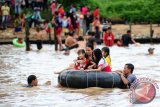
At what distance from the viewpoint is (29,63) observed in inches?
932

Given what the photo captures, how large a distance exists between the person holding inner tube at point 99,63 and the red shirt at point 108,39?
14.8 meters

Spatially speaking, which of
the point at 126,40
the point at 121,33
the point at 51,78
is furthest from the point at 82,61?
the point at 121,33

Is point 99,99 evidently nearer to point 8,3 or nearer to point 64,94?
point 64,94

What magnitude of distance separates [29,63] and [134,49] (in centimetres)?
817

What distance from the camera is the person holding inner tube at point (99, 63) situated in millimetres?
15578

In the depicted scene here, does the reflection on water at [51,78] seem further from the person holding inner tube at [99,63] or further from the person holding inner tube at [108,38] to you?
the person holding inner tube at [99,63]

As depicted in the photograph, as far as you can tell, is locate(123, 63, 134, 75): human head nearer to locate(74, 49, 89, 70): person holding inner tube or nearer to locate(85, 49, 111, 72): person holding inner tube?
locate(85, 49, 111, 72): person holding inner tube

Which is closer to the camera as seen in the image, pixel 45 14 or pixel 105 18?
pixel 45 14

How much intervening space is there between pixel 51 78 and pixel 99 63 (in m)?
3.56

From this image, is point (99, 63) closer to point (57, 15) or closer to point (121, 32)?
→ point (57, 15)

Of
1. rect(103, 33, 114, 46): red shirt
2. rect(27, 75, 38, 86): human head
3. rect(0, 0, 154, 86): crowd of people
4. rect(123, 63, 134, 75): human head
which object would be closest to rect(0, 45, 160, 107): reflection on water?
rect(27, 75, 38, 86): human head

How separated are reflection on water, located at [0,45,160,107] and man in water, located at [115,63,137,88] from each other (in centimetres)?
25

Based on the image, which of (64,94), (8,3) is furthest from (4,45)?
(64,94)

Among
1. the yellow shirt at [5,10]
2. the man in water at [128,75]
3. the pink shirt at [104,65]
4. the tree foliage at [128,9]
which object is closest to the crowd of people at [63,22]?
the yellow shirt at [5,10]
